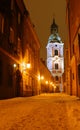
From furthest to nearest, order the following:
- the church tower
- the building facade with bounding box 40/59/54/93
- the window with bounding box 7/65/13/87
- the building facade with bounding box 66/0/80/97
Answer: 1. the church tower
2. the building facade with bounding box 40/59/54/93
3. the building facade with bounding box 66/0/80/97
4. the window with bounding box 7/65/13/87

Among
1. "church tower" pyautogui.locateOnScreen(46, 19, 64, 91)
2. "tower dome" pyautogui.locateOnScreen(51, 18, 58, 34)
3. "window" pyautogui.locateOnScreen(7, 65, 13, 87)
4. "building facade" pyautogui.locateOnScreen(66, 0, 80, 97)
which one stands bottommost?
"window" pyautogui.locateOnScreen(7, 65, 13, 87)

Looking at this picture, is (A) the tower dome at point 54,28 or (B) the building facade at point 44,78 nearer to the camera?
(B) the building facade at point 44,78

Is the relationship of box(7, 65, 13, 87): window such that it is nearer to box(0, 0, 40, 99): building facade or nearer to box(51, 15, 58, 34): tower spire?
box(0, 0, 40, 99): building facade

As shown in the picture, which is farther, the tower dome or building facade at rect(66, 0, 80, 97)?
the tower dome

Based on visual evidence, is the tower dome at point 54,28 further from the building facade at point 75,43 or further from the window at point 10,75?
the window at point 10,75

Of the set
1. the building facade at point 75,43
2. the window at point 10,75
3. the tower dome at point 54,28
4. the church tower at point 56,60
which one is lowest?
the window at point 10,75

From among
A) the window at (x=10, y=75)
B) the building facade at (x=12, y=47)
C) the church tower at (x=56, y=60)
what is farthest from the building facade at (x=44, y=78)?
the church tower at (x=56, y=60)

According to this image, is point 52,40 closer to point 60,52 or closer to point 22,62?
point 60,52

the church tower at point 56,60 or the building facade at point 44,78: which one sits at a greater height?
the church tower at point 56,60

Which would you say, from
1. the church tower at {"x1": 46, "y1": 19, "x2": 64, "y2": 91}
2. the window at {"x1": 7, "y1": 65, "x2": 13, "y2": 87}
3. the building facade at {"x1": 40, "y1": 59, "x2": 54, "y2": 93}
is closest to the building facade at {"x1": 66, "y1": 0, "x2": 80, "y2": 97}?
the window at {"x1": 7, "y1": 65, "x2": 13, "y2": 87}

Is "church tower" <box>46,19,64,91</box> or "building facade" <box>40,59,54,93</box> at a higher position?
"church tower" <box>46,19,64,91</box>

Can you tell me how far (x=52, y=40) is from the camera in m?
124

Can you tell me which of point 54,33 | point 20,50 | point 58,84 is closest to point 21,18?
point 20,50

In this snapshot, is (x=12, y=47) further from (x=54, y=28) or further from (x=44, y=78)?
(x=54, y=28)
